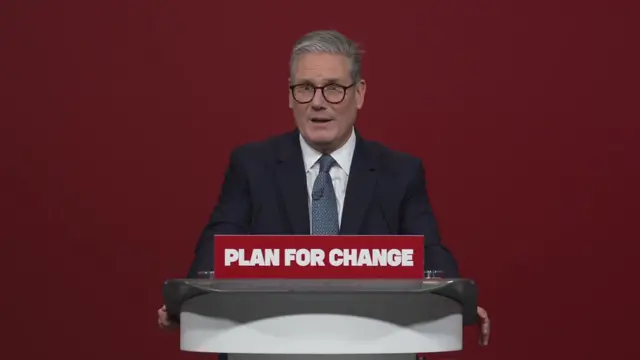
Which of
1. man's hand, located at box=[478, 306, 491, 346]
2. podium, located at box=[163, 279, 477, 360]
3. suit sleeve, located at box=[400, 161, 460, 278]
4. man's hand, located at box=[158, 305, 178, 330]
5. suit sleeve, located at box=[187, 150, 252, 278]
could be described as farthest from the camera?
suit sleeve, located at box=[187, 150, 252, 278]

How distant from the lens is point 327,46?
2.33m

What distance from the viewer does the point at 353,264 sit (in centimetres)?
164

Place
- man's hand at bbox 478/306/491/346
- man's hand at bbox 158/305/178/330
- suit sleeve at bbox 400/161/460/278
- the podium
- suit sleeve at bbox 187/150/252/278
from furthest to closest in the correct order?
suit sleeve at bbox 187/150/252/278 < suit sleeve at bbox 400/161/460/278 < man's hand at bbox 478/306/491/346 < man's hand at bbox 158/305/178/330 < the podium

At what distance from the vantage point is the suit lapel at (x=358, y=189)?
90.7 inches

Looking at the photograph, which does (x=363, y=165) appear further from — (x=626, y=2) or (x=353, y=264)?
(x=626, y=2)

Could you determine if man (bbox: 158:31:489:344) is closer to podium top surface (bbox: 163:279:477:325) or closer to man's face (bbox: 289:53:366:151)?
man's face (bbox: 289:53:366:151)

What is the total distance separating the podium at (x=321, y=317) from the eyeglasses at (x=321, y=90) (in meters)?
0.73

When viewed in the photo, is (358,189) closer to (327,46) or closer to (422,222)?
(422,222)

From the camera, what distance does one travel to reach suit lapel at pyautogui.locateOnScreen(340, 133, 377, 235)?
2303 mm

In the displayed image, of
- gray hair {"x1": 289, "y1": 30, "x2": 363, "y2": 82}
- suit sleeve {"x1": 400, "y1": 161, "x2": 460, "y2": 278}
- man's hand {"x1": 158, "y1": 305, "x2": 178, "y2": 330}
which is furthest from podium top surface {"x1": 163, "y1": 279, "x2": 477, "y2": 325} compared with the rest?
gray hair {"x1": 289, "y1": 30, "x2": 363, "y2": 82}

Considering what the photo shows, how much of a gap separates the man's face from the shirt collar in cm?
4

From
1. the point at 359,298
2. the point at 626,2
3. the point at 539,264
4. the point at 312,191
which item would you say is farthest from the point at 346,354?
the point at 626,2

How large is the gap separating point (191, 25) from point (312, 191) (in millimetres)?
1176

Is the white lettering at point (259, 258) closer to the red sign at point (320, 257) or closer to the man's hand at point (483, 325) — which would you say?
the red sign at point (320, 257)
